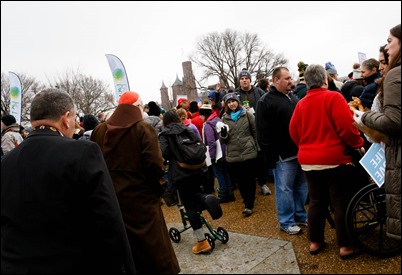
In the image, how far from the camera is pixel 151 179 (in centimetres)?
303

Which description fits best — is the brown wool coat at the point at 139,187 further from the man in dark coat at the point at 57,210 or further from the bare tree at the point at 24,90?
the bare tree at the point at 24,90

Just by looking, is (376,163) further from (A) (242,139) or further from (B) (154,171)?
(A) (242,139)

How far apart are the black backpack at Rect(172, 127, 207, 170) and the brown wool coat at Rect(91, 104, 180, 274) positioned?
944 mm

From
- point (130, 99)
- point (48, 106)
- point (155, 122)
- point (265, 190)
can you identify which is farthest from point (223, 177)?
point (48, 106)

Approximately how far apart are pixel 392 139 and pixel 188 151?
7.25ft

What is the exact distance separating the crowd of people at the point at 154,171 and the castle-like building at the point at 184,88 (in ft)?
53.0

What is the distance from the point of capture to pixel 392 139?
242 cm

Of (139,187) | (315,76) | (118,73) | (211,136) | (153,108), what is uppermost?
(118,73)

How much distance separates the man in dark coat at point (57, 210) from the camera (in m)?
1.71

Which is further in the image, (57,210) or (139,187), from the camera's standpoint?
(139,187)

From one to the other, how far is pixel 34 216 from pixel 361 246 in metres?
2.92

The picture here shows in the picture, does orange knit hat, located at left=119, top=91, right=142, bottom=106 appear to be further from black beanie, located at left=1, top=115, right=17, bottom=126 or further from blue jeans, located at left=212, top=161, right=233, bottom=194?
black beanie, located at left=1, top=115, right=17, bottom=126

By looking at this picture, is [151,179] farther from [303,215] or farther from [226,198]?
[226,198]

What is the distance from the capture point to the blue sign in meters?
2.82
